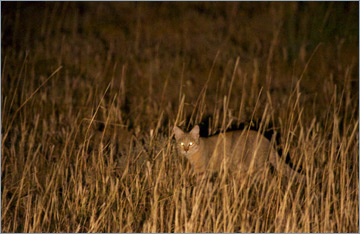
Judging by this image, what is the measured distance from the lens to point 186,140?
539 centimetres

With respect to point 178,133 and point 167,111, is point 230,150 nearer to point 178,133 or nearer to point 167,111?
point 178,133

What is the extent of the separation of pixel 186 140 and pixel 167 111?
145 cm

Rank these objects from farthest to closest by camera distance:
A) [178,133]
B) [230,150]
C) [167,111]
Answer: [167,111], [230,150], [178,133]

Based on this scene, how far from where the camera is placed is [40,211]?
4.24m

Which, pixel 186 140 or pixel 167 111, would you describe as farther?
pixel 167 111

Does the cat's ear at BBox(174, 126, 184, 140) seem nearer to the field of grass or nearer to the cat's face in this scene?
the cat's face

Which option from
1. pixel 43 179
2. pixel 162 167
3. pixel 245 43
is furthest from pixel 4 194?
pixel 245 43

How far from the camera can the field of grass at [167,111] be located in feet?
14.3

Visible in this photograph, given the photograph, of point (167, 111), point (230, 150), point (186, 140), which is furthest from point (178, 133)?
point (167, 111)

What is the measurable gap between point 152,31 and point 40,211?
23.9ft

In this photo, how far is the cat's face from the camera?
211 inches

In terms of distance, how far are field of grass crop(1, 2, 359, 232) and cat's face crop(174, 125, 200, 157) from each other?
14cm

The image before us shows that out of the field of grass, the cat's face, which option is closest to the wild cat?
the cat's face

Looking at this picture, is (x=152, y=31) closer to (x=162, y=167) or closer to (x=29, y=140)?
(x=29, y=140)
